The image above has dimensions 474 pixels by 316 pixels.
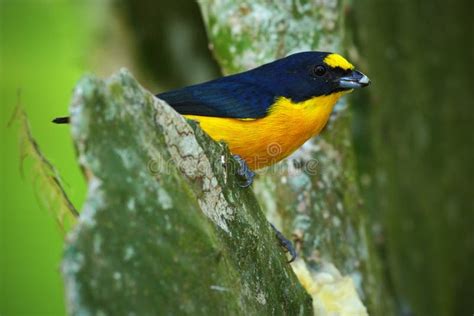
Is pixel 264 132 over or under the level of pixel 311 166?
over

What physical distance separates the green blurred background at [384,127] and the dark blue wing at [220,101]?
6.19 feet

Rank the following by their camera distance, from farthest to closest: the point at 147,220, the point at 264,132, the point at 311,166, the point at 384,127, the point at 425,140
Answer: the point at 425,140 → the point at 384,127 → the point at 311,166 → the point at 264,132 → the point at 147,220

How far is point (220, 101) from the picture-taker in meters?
4.36

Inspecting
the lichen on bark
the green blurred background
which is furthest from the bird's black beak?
the green blurred background

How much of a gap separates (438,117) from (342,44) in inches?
88.1

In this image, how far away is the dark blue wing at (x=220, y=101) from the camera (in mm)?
4312

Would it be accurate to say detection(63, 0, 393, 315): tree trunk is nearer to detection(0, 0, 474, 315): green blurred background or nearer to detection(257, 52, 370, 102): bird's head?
detection(257, 52, 370, 102): bird's head

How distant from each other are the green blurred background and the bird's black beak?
62.5 inches

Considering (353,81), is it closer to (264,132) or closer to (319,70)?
(319,70)

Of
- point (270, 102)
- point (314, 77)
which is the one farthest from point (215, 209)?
point (314, 77)

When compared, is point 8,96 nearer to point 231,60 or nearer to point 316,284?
point 231,60

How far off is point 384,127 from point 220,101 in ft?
7.93

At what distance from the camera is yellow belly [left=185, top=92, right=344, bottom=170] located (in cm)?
430

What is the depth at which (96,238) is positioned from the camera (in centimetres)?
236
